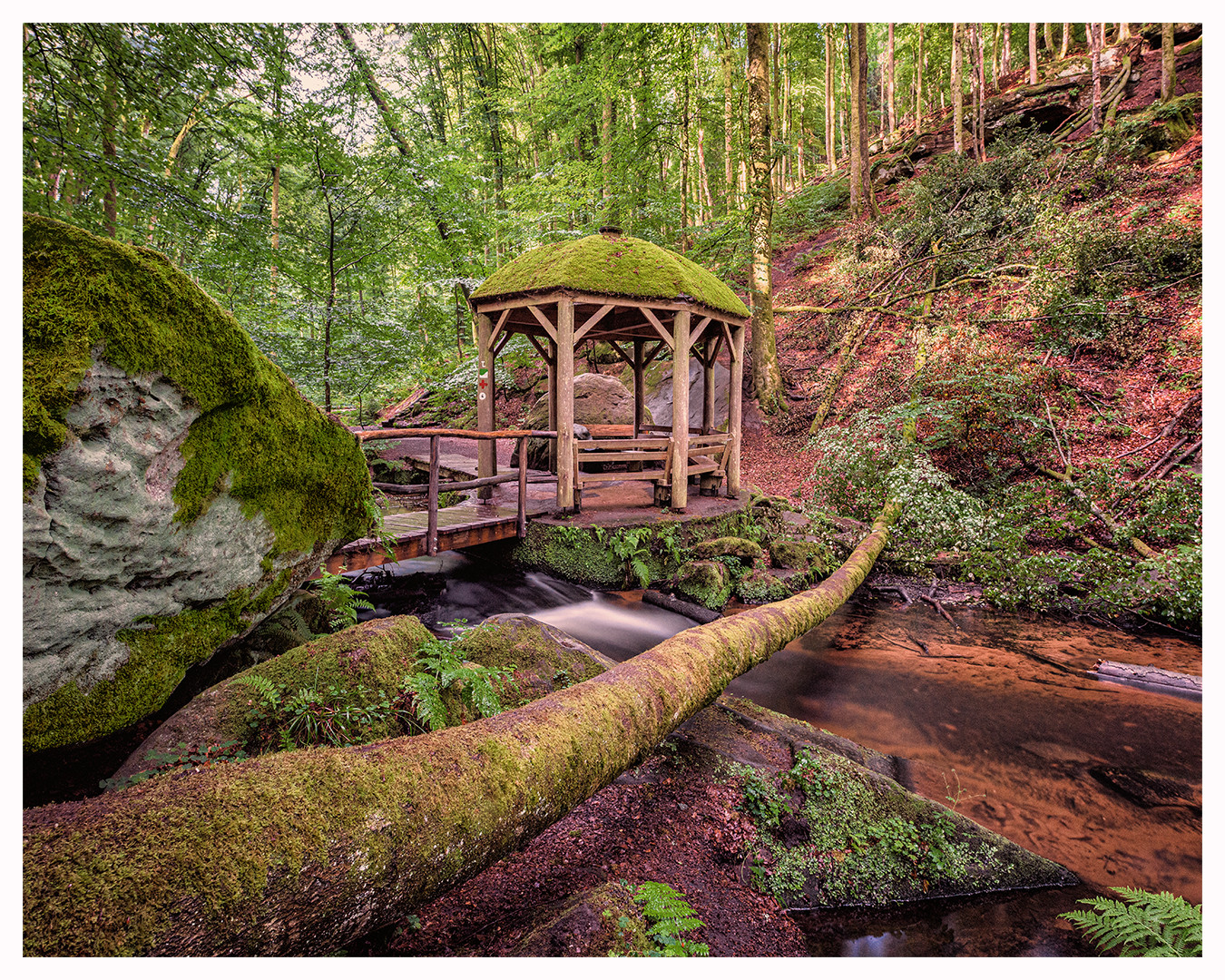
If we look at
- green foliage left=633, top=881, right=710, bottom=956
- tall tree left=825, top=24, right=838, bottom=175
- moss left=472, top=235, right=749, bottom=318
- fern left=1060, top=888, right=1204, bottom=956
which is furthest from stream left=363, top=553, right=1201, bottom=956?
tall tree left=825, top=24, right=838, bottom=175

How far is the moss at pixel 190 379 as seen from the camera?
179 centimetres

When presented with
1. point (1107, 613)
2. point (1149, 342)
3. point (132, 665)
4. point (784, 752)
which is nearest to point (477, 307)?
point (132, 665)

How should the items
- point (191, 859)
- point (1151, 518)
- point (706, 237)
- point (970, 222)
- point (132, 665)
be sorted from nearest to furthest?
point (191, 859) < point (132, 665) < point (1151, 518) < point (970, 222) < point (706, 237)

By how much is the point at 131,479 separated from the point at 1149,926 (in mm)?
4740

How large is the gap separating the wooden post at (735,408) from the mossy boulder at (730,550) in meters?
2.15

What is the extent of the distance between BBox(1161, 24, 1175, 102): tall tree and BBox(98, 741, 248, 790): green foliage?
811 inches

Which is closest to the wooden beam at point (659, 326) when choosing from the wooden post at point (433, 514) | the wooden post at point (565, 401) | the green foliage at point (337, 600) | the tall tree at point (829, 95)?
the wooden post at point (565, 401)

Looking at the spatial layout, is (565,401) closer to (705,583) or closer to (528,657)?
(705,583)

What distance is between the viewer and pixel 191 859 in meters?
1.14

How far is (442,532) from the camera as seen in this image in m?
6.07

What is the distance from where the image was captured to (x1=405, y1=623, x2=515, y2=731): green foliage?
8.37 feet

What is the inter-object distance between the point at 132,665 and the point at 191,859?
1622 millimetres

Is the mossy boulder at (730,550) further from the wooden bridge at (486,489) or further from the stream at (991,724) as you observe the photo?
the wooden bridge at (486,489)

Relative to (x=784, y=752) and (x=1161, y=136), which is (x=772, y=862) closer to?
(x=784, y=752)
